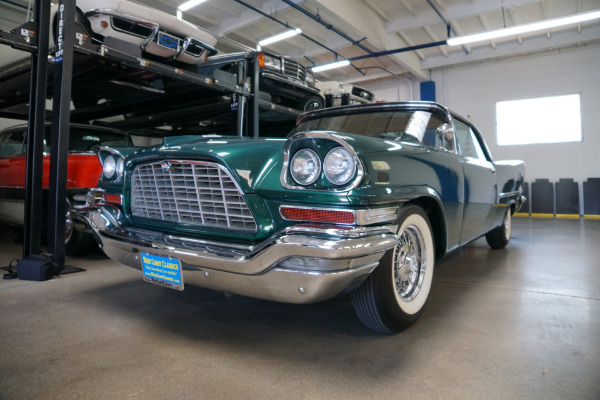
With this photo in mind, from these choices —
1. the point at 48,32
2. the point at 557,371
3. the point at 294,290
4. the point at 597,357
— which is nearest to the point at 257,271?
the point at 294,290

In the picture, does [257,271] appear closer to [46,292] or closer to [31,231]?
[46,292]

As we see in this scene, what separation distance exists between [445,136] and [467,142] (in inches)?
29.9

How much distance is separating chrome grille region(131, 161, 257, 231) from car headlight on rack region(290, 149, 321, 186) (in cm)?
28

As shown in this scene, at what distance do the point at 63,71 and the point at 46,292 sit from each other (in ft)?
5.62

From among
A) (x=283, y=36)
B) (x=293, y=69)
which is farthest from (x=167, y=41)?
(x=283, y=36)

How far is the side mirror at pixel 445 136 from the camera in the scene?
263 cm

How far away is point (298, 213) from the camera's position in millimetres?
1625

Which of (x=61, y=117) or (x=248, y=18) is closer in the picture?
(x=61, y=117)

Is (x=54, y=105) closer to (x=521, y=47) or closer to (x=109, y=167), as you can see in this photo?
(x=109, y=167)

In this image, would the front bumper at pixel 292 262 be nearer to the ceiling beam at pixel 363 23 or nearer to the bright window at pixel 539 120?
the ceiling beam at pixel 363 23

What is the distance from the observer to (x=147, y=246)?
193cm

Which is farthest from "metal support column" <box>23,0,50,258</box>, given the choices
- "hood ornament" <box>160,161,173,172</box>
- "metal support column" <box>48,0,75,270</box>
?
"hood ornament" <box>160,161,173,172</box>

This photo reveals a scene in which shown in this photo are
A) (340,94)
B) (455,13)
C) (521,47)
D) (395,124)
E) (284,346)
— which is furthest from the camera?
(521,47)

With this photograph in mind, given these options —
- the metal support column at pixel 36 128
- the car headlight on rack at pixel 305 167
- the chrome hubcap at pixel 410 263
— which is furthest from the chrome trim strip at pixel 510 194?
the metal support column at pixel 36 128
